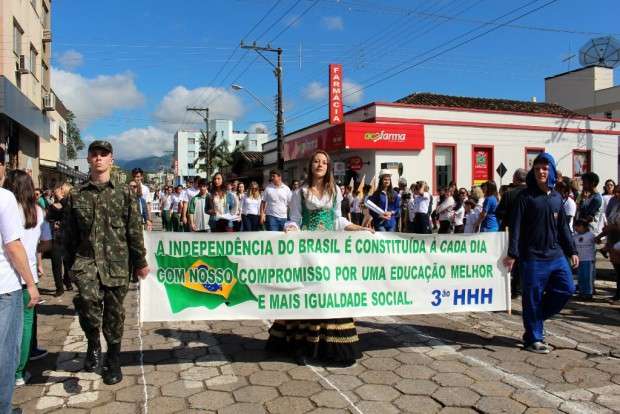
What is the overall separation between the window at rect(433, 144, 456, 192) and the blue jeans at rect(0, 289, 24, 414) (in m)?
23.9

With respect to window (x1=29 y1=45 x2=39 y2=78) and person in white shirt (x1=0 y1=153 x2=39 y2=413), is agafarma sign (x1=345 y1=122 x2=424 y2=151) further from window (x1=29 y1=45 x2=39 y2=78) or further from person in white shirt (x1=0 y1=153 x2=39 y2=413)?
person in white shirt (x1=0 y1=153 x2=39 y2=413)

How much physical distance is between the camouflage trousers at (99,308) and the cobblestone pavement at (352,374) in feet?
1.46

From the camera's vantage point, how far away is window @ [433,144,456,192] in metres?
25.5

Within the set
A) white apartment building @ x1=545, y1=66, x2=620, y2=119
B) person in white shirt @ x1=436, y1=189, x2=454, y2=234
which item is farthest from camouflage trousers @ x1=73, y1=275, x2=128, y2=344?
white apartment building @ x1=545, y1=66, x2=620, y2=119

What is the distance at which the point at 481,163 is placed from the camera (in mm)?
26531

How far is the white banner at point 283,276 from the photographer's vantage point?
437 cm

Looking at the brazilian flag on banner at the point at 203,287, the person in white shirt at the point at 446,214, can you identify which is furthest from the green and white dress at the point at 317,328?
the person in white shirt at the point at 446,214

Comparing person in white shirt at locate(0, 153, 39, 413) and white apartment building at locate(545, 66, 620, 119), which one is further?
white apartment building at locate(545, 66, 620, 119)

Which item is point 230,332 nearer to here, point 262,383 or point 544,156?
point 262,383

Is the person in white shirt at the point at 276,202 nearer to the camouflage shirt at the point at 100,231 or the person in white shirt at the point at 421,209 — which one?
the person in white shirt at the point at 421,209

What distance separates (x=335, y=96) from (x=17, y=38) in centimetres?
1427

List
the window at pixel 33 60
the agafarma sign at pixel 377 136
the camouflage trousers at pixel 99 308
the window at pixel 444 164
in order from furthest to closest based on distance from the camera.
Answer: the window at pixel 444 164, the agafarma sign at pixel 377 136, the window at pixel 33 60, the camouflage trousers at pixel 99 308

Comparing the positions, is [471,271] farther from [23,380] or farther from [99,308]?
[23,380]

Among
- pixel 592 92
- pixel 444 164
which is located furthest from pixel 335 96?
pixel 592 92
